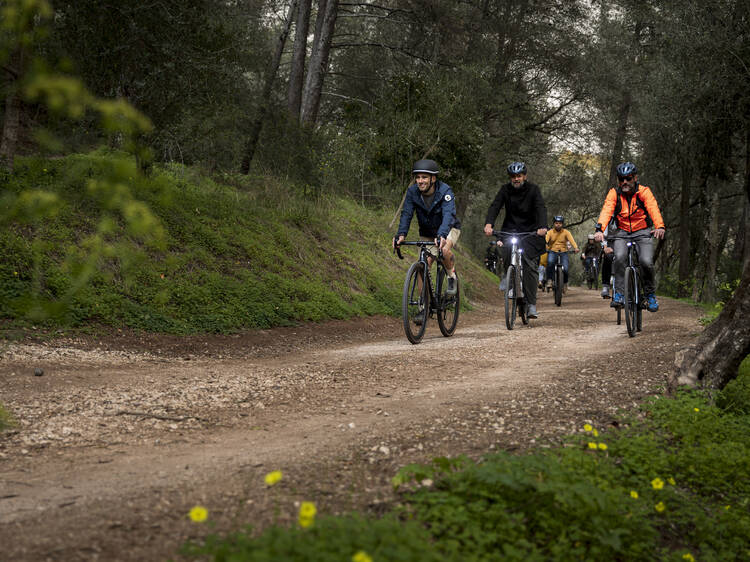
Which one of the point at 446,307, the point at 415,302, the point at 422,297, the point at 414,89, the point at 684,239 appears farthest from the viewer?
the point at 684,239

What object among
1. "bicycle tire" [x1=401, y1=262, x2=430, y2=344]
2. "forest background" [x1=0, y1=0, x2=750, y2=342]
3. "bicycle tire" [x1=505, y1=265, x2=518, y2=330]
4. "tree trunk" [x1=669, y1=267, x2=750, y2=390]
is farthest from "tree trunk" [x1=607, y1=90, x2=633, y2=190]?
"tree trunk" [x1=669, y1=267, x2=750, y2=390]

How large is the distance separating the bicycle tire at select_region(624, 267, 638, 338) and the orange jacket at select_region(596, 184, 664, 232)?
0.65 m

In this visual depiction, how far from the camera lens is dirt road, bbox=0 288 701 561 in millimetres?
2922

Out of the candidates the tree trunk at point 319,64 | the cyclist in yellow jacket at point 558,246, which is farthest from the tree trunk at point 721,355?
the tree trunk at point 319,64

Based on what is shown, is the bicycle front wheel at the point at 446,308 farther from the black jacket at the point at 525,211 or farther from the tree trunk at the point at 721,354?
the tree trunk at the point at 721,354

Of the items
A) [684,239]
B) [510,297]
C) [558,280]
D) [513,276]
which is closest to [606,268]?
[513,276]

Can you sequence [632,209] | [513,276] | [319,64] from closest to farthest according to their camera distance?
[632,209]
[513,276]
[319,64]

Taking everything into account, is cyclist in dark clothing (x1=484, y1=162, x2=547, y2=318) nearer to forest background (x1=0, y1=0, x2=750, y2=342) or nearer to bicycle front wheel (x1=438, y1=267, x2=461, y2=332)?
bicycle front wheel (x1=438, y1=267, x2=461, y2=332)

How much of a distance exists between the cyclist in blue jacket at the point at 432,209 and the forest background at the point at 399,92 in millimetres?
3727

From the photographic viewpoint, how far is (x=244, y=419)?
4.80m

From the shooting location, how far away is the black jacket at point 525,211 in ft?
33.6

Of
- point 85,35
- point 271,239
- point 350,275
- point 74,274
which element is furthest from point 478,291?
point 74,274

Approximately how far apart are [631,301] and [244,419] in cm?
639

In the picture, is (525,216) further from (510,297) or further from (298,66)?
(298,66)
